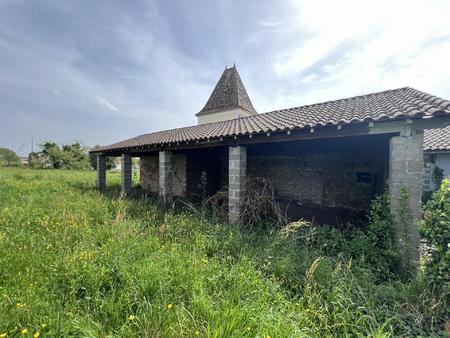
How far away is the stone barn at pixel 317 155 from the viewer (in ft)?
13.0

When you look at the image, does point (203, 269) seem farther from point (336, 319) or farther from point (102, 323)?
point (336, 319)

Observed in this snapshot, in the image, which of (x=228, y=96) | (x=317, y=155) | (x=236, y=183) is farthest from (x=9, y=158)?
(x=317, y=155)

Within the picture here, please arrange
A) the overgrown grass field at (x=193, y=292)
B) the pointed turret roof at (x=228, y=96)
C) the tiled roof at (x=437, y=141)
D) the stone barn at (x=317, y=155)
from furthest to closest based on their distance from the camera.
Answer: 1. the pointed turret roof at (x=228, y=96)
2. the tiled roof at (x=437, y=141)
3. the stone barn at (x=317, y=155)
4. the overgrown grass field at (x=193, y=292)

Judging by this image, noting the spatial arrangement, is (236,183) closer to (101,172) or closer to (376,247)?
(376,247)

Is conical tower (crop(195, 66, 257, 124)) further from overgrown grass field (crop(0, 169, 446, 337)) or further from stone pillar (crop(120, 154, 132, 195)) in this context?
overgrown grass field (crop(0, 169, 446, 337))

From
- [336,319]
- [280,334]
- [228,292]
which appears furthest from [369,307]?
[228,292]

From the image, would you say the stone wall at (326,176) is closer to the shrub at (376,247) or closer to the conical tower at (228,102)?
the shrub at (376,247)

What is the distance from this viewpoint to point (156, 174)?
12922mm

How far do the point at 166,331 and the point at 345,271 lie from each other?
2.74 metres

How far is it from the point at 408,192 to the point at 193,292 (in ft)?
13.2

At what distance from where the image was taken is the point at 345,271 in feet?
11.3

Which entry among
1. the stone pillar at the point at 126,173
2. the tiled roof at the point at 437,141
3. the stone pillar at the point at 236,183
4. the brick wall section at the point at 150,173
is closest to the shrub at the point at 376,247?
the stone pillar at the point at 236,183

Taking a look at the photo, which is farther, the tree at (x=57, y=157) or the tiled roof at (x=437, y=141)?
the tree at (x=57, y=157)

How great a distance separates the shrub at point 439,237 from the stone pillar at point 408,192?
694 mm
